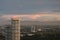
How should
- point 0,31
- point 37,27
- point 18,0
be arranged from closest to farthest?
1. point 18,0
2. point 0,31
3. point 37,27

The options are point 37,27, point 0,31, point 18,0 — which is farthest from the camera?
point 37,27

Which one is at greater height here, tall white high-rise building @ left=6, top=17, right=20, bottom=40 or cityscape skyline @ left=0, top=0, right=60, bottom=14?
cityscape skyline @ left=0, top=0, right=60, bottom=14

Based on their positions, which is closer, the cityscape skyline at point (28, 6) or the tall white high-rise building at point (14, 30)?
the cityscape skyline at point (28, 6)

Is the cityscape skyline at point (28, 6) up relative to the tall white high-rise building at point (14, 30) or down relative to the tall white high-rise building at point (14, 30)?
up

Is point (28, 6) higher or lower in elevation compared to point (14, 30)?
higher

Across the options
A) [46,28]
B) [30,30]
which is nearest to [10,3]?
[30,30]

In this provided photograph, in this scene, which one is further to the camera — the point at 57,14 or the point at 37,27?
the point at 37,27

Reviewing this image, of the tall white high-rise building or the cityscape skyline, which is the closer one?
the cityscape skyline

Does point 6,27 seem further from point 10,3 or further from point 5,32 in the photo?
point 10,3
